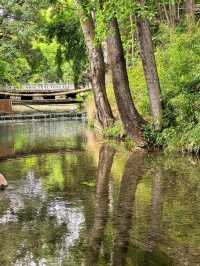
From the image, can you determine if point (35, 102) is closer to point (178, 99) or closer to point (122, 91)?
point (122, 91)

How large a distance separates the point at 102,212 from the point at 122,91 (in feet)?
30.7

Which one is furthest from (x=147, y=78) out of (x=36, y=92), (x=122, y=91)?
(x=36, y=92)

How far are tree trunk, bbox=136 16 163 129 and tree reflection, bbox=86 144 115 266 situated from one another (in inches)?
76.8

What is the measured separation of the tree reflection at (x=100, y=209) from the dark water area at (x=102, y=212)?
1 centimetres

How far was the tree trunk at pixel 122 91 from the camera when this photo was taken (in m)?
17.7

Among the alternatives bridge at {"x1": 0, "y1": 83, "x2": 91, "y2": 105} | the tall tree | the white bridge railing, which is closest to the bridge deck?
bridge at {"x1": 0, "y1": 83, "x2": 91, "y2": 105}

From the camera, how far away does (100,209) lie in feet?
30.2

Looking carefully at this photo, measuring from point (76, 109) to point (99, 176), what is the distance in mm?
36279

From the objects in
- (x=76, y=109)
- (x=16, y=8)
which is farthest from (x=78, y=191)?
(x=76, y=109)

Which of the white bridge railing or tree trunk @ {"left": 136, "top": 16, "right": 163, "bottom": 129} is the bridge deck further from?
tree trunk @ {"left": 136, "top": 16, "right": 163, "bottom": 129}

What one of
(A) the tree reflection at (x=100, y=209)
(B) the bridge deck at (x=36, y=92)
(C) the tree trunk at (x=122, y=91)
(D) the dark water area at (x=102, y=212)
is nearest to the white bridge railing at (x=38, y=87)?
(B) the bridge deck at (x=36, y=92)

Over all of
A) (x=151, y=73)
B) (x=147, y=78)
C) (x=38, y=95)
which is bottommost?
(x=147, y=78)

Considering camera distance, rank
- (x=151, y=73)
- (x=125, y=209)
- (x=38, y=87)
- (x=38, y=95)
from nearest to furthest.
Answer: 1. (x=125, y=209)
2. (x=151, y=73)
3. (x=38, y=95)
4. (x=38, y=87)

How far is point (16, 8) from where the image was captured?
3847 cm
